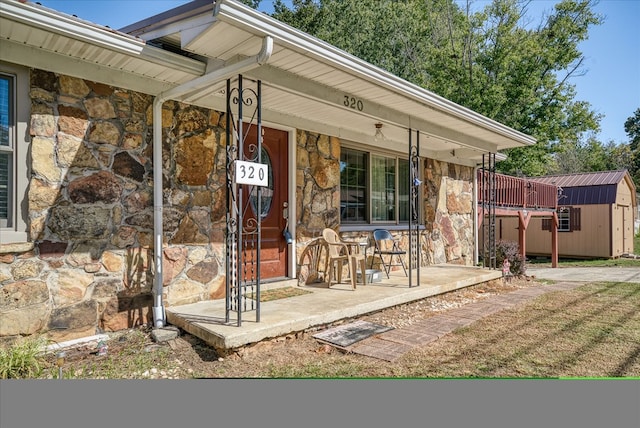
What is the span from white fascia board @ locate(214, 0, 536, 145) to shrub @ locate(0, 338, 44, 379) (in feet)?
9.63

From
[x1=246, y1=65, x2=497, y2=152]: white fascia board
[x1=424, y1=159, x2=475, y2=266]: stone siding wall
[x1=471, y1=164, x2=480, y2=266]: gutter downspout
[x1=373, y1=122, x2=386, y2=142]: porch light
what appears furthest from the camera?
[x1=471, y1=164, x2=480, y2=266]: gutter downspout

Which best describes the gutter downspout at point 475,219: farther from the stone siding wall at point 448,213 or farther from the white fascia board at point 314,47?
the white fascia board at point 314,47

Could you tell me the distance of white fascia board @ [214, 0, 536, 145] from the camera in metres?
3.06

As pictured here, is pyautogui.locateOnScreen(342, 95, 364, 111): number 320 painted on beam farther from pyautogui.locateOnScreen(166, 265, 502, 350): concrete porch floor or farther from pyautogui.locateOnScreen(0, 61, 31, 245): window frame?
pyautogui.locateOnScreen(0, 61, 31, 245): window frame

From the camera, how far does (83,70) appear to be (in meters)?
3.80

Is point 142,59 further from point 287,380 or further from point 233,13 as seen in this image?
point 287,380

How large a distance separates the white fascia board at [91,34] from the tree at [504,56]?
12.4 m

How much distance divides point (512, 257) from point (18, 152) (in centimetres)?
851

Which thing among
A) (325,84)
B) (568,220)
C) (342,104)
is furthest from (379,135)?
(568,220)

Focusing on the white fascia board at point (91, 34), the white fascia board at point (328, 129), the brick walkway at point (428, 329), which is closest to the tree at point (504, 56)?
the white fascia board at point (328, 129)

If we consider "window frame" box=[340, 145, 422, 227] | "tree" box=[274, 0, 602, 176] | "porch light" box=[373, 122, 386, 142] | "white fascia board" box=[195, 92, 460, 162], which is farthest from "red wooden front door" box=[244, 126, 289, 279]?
"tree" box=[274, 0, 602, 176]

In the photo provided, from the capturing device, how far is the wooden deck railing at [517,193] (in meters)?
10.4

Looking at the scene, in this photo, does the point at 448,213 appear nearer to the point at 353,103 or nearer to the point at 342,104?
the point at 353,103

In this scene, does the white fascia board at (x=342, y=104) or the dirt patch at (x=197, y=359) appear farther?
the white fascia board at (x=342, y=104)
